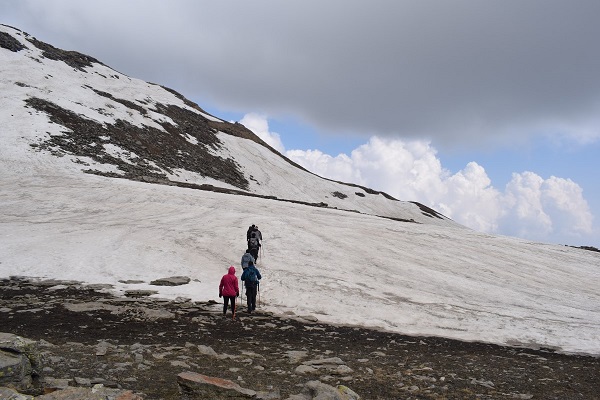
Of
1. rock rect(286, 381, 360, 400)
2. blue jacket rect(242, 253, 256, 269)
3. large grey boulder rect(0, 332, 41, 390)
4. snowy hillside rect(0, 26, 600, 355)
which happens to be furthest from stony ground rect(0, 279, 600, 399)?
blue jacket rect(242, 253, 256, 269)

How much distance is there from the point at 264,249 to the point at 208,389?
18.6 m

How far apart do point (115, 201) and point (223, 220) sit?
9.44m

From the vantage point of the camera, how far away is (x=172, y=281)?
816 inches

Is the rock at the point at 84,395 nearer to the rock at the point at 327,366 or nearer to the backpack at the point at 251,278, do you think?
the rock at the point at 327,366

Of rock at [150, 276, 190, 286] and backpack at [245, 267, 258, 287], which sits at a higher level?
backpack at [245, 267, 258, 287]

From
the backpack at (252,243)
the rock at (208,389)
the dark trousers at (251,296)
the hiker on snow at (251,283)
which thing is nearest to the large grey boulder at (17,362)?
the rock at (208,389)

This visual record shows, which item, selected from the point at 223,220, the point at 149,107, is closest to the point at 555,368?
the point at 223,220

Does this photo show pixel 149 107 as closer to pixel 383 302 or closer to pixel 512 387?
pixel 383 302

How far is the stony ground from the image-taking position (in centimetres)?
1001

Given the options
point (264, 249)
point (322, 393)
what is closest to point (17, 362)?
point (322, 393)

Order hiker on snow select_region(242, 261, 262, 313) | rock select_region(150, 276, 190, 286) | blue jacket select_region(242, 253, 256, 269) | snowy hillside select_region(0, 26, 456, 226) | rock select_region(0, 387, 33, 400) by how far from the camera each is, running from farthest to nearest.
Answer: snowy hillside select_region(0, 26, 456, 226), rock select_region(150, 276, 190, 286), blue jacket select_region(242, 253, 256, 269), hiker on snow select_region(242, 261, 262, 313), rock select_region(0, 387, 33, 400)

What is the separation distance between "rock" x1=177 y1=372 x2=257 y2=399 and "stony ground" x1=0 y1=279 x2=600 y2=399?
286 millimetres

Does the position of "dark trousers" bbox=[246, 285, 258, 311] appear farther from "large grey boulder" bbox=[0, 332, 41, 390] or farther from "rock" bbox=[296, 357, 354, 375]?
"large grey boulder" bbox=[0, 332, 41, 390]

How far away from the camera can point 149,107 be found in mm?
78375
